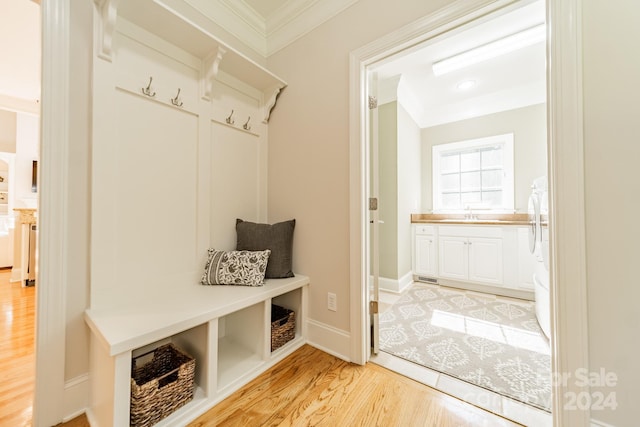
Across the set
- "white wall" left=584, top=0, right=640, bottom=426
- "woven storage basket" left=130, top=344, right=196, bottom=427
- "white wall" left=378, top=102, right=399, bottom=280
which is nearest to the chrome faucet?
"white wall" left=378, top=102, right=399, bottom=280

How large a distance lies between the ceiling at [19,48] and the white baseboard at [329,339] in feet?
11.4

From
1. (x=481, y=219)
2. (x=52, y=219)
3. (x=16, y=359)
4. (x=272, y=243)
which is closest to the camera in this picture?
(x=52, y=219)

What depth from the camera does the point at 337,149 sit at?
1.72 m

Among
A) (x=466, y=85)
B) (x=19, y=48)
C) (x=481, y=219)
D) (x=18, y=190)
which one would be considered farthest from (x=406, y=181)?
(x=18, y=190)

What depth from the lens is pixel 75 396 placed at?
3.88 ft

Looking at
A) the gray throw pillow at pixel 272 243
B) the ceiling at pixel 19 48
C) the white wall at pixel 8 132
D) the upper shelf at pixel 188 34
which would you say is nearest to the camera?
the upper shelf at pixel 188 34

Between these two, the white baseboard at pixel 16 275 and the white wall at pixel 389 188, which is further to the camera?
the white baseboard at pixel 16 275

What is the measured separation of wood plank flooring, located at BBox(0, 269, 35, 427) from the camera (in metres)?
1.16

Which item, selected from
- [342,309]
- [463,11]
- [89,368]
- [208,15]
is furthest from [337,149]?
[89,368]

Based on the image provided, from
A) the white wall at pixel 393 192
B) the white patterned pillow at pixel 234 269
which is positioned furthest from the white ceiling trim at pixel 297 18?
the white patterned pillow at pixel 234 269

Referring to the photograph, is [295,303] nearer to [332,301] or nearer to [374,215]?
[332,301]

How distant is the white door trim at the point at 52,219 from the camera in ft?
3.60

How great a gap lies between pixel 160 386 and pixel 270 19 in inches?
105

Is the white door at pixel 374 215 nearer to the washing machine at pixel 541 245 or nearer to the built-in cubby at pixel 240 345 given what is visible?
the built-in cubby at pixel 240 345
